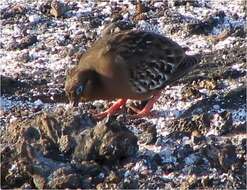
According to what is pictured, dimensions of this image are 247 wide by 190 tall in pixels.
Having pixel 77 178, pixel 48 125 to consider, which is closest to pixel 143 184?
pixel 77 178

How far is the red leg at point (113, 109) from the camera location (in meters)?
8.26

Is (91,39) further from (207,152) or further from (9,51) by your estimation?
(207,152)

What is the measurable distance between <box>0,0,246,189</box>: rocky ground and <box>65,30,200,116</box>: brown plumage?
0.63 ft

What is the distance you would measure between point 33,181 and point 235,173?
169cm

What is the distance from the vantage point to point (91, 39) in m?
9.66

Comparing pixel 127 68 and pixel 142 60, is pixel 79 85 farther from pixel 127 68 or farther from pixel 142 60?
pixel 142 60

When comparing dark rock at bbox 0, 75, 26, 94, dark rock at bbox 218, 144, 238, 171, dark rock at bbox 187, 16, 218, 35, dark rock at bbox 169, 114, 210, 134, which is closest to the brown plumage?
dark rock at bbox 169, 114, 210, 134

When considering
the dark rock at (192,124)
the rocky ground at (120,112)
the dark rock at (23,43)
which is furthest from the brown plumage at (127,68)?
the dark rock at (23,43)

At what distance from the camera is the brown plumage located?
8086 mm

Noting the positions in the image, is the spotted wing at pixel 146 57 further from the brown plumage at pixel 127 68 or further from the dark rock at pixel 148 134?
the dark rock at pixel 148 134

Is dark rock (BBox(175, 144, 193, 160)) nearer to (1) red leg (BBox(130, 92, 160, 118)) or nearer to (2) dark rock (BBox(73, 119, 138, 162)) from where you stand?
(2) dark rock (BBox(73, 119, 138, 162))

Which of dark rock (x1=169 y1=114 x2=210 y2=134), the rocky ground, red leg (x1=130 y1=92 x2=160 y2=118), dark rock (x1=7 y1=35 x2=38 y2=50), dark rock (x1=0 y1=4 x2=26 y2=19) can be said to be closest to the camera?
the rocky ground

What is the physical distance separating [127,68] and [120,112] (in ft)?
1.62

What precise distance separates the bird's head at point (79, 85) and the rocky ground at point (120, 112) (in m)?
0.14
